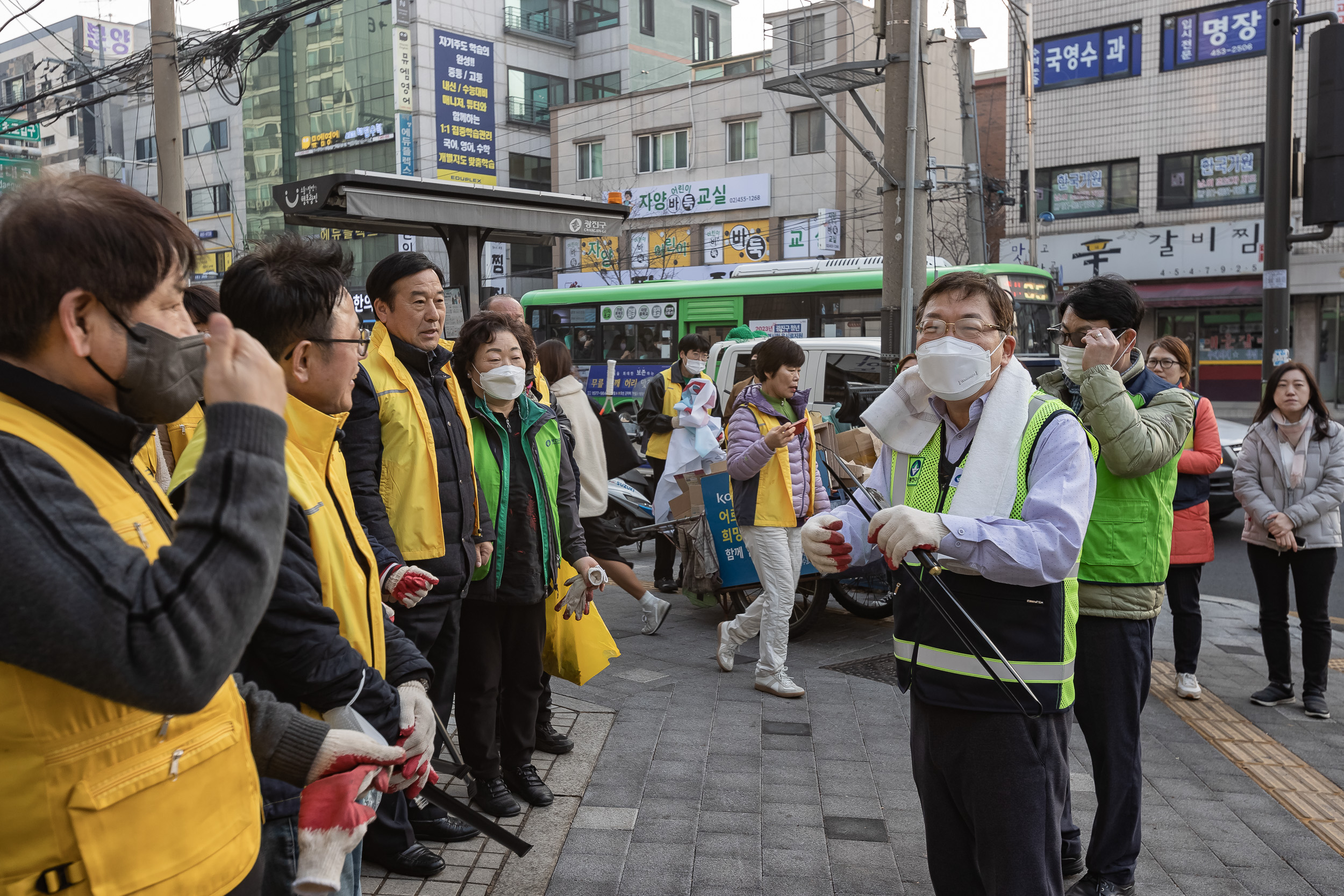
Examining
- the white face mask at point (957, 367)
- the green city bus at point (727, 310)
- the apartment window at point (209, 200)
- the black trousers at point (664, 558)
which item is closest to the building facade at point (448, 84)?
the apartment window at point (209, 200)

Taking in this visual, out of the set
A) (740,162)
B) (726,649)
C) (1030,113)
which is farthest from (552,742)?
(740,162)

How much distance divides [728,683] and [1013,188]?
2412 cm

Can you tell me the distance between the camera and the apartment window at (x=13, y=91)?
48281 mm

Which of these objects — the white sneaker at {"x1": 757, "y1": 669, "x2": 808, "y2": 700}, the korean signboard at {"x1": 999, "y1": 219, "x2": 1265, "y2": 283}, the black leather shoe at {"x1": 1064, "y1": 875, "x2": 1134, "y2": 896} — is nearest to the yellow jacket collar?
the black leather shoe at {"x1": 1064, "y1": 875, "x2": 1134, "y2": 896}

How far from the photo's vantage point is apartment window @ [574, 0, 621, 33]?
4544 centimetres

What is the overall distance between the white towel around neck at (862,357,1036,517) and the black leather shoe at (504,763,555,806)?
7.50ft

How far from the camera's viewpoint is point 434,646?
382 centimetres

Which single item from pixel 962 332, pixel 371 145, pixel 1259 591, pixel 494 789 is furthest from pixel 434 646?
pixel 371 145

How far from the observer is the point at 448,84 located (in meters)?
34.2

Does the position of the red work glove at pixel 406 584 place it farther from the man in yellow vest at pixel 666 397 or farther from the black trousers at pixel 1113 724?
the man in yellow vest at pixel 666 397

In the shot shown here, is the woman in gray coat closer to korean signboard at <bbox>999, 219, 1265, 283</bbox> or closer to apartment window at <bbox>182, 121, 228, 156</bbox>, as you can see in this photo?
korean signboard at <bbox>999, 219, 1265, 283</bbox>

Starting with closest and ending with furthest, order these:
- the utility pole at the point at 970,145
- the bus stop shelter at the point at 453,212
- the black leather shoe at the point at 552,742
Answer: the black leather shoe at the point at 552,742
the bus stop shelter at the point at 453,212
the utility pole at the point at 970,145

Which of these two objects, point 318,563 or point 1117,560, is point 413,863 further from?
point 1117,560

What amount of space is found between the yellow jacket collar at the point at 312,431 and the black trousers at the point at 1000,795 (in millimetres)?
1587
